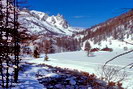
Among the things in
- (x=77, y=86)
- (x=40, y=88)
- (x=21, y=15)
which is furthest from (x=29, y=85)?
(x=21, y=15)

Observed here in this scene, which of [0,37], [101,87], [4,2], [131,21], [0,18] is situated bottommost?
[101,87]

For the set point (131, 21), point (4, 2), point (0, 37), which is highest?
point (4, 2)

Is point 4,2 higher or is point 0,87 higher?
point 4,2

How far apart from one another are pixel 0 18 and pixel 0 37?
1.18 metres

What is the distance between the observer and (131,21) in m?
1.81

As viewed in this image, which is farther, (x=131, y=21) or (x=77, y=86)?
(x=77, y=86)

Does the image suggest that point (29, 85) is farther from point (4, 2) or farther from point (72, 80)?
point (4, 2)

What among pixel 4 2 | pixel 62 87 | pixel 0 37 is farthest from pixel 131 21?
pixel 62 87

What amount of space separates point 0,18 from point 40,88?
578 cm

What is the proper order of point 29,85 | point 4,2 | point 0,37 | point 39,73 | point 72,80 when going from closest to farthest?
1. point 0,37
2. point 4,2
3. point 29,85
4. point 72,80
5. point 39,73

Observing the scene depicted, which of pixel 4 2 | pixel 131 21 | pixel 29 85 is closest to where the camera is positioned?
pixel 131 21

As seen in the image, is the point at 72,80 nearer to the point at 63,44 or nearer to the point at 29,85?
the point at 29,85

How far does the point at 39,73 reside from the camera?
22516 millimetres

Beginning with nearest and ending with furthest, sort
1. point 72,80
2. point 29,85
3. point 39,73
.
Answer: point 29,85
point 72,80
point 39,73
